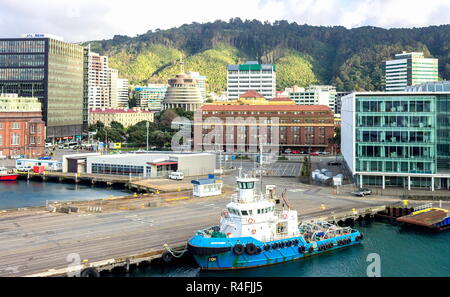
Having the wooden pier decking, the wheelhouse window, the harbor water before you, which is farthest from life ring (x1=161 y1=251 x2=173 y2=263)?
the wooden pier decking

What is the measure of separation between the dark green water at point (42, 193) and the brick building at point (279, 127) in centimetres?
5777

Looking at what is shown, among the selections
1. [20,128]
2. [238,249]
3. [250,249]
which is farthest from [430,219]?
[20,128]

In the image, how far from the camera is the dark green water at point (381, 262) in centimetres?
3744

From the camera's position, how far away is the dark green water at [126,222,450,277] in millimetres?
37438

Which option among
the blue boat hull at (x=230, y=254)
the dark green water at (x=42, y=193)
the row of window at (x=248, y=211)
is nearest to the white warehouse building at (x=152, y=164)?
the dark green water at (x=42, y=193)

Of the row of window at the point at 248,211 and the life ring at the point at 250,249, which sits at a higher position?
the row of window at the point at 248,211

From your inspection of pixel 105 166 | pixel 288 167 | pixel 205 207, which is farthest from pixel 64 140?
pixel 205 207

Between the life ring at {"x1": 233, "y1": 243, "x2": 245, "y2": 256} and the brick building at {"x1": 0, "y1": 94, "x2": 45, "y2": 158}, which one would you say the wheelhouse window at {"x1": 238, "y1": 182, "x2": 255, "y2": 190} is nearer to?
the life ring at {"x1": 233, "y1": 243, "x2": 245, "y2": 256}

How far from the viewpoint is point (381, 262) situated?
132ft

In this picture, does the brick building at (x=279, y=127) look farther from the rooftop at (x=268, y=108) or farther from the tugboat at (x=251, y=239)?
the tugboat at (x=251, y=239)

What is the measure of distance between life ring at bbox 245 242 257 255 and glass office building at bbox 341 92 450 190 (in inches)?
1405

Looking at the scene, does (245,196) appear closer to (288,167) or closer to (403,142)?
(403,142)

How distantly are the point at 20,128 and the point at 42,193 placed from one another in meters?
48.6
